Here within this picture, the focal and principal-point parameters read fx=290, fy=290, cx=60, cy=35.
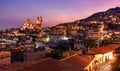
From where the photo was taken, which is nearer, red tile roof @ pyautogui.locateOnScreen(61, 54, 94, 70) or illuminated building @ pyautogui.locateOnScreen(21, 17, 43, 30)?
red tile roof @ pyautogui.locateOnScreen(61, 54, 94, 70)

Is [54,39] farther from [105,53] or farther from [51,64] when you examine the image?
[51,64]

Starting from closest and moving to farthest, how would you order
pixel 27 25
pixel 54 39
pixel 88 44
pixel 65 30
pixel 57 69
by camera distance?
pixel 57 69 → pixel 88 44 → pixel 54 39 → pixel 65 30 → pixel 27 25

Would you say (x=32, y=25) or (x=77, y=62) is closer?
(x=77, y=62)

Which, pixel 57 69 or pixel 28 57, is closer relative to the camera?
pixel 57 69

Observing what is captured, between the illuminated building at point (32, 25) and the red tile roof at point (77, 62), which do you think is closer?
the red tile roof at point (77, 62)

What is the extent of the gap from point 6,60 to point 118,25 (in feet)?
307

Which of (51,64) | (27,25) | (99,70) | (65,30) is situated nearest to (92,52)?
(99,70)

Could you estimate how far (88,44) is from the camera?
6362 cm

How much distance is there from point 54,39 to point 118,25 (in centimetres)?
3964

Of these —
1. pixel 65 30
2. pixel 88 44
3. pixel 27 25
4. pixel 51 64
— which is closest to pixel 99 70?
pixel 51 64

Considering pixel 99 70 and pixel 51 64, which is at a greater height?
pixel 51 64

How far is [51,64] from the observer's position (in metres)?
21.7

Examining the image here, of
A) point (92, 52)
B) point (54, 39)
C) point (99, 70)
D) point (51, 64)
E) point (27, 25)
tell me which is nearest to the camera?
point (51, 64)

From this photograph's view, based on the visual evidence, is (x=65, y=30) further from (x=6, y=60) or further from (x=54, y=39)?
(x=6, y=60)
